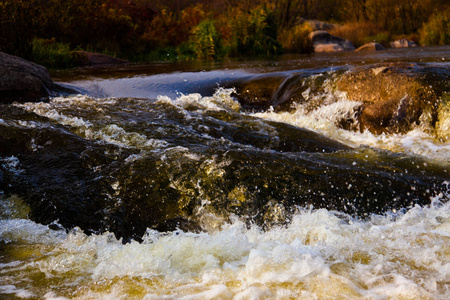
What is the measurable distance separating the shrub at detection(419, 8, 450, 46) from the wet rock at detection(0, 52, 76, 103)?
14245 mm

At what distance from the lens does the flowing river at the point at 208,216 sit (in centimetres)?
195

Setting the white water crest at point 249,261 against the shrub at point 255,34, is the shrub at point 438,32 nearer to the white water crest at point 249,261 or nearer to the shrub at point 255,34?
the shrub at point 255,34

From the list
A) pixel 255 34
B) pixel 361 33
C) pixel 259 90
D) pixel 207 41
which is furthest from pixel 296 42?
pixel 259 90

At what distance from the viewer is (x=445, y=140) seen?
4816mm

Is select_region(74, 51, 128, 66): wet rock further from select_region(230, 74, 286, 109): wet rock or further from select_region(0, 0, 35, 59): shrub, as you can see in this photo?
select_region(230, 74, 286, 109): wet rock

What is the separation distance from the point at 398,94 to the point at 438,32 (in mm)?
12589

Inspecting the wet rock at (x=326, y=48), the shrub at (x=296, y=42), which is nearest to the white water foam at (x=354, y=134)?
the shrub at (x=296, y=42)

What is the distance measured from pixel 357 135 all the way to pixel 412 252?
3275mm

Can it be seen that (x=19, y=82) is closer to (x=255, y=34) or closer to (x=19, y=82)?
(x=19, y=82)

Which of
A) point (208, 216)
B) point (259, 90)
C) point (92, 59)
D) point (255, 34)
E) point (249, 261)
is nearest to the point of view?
point (249, 261)

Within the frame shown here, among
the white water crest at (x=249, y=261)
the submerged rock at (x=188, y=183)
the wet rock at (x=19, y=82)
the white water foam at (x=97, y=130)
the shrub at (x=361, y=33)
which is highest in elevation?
the shrub at (x=361, y=33)

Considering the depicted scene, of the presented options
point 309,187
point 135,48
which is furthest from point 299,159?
point 135,48

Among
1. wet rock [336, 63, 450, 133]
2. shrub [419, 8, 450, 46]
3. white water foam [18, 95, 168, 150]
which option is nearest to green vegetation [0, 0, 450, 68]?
shrub [419, 8, 450, 46]

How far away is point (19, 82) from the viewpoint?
609 centimetres
